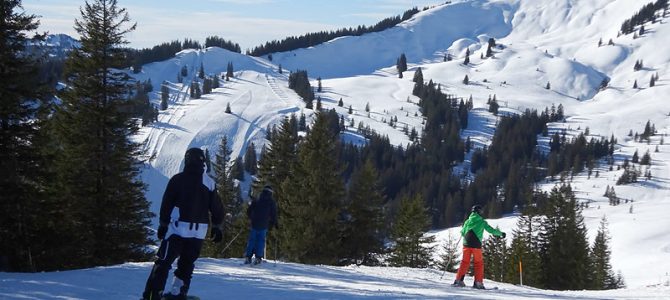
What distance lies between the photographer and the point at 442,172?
16375 cm

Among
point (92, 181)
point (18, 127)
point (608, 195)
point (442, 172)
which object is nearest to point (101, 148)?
point (92, 181)

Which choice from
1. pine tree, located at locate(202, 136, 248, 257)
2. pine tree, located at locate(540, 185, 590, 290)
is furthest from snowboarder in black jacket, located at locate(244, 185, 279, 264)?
pine tree, located at locate(540, 185, 590, 290)

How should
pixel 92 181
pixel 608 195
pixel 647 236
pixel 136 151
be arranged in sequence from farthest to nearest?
pixel 608 195
pixel 647 236
pixel 136 151
pixel 92 181

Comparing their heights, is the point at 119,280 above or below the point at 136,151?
below

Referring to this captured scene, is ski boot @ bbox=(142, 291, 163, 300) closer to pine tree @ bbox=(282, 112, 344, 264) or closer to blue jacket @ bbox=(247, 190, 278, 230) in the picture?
blue jacket @ bbox=(247, 190, 278, 230)

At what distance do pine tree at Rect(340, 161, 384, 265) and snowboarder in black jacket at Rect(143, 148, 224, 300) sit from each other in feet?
85.4

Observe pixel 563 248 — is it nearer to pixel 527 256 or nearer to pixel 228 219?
pixel 527 256

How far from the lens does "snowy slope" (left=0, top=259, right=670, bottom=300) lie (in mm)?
11336

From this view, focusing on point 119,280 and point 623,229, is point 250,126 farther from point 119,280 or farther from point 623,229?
point 119,280

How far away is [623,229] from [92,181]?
114m

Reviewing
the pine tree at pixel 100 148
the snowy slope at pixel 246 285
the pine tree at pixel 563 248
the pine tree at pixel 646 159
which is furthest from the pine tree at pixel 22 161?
the pine tree at pixel 646 159

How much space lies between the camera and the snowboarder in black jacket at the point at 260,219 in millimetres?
16188

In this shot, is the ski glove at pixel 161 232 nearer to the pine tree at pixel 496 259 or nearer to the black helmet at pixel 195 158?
the black helmet at pixel 195 158

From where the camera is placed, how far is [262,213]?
1616cm
